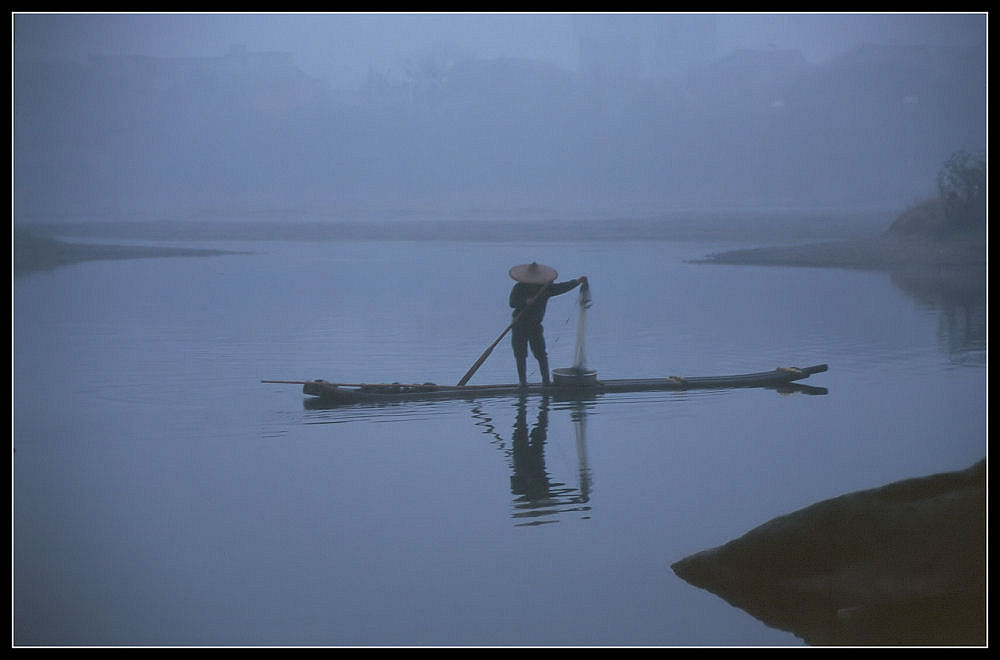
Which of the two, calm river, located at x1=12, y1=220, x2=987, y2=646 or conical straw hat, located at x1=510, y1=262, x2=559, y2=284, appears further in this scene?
conical straw hat, located at x1=510, y1=262, x2=559, y2=284

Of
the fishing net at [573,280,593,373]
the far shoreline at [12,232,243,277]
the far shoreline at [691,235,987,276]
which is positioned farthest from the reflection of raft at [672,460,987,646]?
the far shoreline at [12,232,243,277]

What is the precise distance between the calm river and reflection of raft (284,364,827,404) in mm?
96

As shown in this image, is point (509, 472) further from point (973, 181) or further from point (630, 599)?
point (973, 181)

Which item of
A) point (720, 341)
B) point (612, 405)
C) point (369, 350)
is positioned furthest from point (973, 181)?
point (612, 405)

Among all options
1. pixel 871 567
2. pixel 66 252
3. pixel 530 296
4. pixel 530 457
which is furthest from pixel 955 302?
pixel 66 252

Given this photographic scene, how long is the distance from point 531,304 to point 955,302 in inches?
300

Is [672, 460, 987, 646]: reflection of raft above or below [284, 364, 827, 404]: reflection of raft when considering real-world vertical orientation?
below

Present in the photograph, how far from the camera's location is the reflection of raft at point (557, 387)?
6504mm

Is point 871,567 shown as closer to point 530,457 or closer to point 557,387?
point 530,457

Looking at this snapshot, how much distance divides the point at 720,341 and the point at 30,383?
17.3 ft

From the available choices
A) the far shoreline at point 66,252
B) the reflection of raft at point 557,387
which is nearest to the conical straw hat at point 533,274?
the reflection of raft at point 557,387

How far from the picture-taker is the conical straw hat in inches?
259

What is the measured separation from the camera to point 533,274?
6.64 metres

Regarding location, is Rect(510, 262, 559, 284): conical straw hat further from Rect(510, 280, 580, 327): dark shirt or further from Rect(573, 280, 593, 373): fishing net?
Rect(573, 280, 593, 373): fishing net
